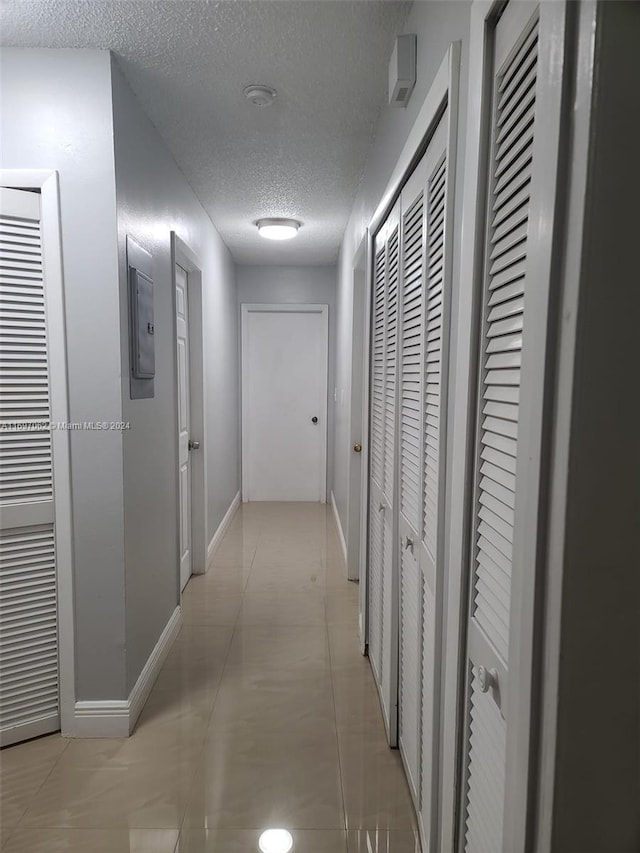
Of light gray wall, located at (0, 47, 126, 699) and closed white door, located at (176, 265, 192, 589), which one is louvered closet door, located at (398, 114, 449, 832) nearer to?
light gray wall, located at (0, 47, 126, 699)

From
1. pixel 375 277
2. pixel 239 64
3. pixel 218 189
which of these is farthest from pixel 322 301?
pixel 239 64

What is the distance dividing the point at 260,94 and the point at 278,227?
183cm

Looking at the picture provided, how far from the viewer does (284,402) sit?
5.77m

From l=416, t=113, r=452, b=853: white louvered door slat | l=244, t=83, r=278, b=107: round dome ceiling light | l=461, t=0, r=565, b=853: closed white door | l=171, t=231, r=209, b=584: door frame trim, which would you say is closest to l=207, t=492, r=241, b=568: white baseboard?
l=171, t=231, r=209, b=584: door frame trim

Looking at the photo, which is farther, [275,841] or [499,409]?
[275,841]

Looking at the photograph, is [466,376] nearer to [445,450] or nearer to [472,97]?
[445,450]

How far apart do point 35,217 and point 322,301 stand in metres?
3.88

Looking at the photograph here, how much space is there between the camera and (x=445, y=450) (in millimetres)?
1295

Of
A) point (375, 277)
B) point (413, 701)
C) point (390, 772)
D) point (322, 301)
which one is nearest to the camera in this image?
point (413, 701)

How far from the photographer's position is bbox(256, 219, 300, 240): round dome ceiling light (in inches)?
155

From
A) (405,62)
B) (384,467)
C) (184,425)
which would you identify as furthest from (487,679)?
(184,425)

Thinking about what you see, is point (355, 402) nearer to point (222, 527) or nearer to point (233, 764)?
point (222, 527)

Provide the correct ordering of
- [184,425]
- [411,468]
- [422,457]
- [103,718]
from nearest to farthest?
[422,457]
[411,468]
[103,718]
[184,425]

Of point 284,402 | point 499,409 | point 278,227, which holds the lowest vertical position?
point 284,402
